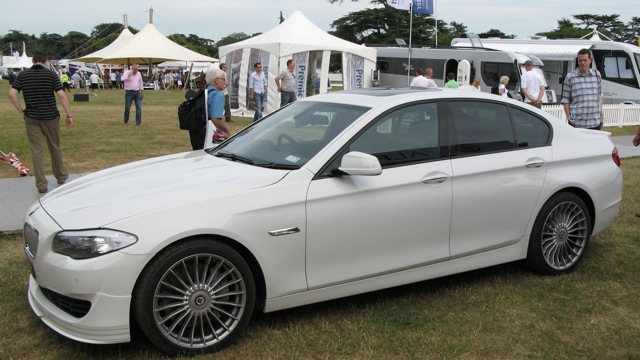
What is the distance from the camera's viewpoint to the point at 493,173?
178 inches

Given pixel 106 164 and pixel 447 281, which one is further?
pixel 106 164

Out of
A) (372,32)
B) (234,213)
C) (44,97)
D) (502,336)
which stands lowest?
(502,336)

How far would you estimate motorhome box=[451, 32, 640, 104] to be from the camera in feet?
73.2

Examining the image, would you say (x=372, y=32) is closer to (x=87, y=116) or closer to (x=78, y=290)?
(x=87, y=116)

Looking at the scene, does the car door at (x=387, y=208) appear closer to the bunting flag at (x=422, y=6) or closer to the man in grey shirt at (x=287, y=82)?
the man in grey shirt at (x=287, y=82)

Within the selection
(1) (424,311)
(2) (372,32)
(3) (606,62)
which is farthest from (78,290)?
(2) (372,32)

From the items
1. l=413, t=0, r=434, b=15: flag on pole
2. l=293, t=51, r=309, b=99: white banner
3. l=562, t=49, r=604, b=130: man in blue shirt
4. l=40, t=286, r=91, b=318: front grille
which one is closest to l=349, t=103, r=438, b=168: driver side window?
l=40, t=286, r=91, b=318: front grille

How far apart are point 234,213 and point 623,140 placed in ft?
45.5

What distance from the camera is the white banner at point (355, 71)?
71.6 ft

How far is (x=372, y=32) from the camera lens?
249 feet

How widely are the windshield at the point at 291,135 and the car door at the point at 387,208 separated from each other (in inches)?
9.6

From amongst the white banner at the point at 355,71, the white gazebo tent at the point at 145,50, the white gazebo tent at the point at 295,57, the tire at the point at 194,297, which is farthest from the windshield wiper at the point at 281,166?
the white gazebo tent at the point at 145,50

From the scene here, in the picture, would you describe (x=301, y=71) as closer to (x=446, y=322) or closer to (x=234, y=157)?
(x=234, y=157)

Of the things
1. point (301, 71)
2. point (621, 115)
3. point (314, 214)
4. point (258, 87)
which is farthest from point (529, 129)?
point (301, 71)
